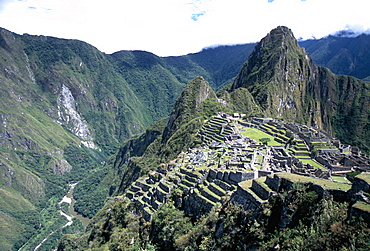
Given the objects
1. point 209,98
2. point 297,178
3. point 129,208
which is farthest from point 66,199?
point 297,178

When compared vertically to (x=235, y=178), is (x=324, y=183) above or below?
above

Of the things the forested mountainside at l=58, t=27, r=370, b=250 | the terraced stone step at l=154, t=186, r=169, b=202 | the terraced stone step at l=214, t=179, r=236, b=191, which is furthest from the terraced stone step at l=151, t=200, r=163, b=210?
the terraced stone step at l=214, t=179, r=236, b=191

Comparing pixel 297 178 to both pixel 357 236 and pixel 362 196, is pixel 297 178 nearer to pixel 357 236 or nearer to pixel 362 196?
pixel 362 196

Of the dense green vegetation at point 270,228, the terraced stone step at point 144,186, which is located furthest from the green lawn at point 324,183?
the terraced stone step at point 144,186

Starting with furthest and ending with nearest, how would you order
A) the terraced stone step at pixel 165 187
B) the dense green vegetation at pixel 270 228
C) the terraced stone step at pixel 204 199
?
the terraced stone step at pixel 165 187
the terraced stone step at pixel 204 199
the dense green vegetation at pixel 270 228

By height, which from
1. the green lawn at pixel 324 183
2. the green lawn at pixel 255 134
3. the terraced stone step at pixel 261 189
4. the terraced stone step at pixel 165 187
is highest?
the green lawn at pixel 324 183

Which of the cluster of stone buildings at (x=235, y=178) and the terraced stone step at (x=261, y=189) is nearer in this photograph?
the terraced stone step at (x=261, y=189)

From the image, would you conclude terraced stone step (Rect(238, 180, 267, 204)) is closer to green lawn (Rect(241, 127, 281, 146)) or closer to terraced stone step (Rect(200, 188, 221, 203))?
terraced stone step (Rect(200, 188, 221, 203))

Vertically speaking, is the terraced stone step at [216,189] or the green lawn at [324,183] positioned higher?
the green lawn at [324,183]

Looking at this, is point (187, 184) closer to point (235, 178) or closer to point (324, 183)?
point (235, 178)

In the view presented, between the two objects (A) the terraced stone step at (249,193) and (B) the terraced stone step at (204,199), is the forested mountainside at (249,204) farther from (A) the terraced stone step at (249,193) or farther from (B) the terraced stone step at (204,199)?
(B) the terraced stone step at (204,199)

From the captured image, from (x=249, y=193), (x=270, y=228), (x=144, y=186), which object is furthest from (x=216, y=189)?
(x=144, y=186)
